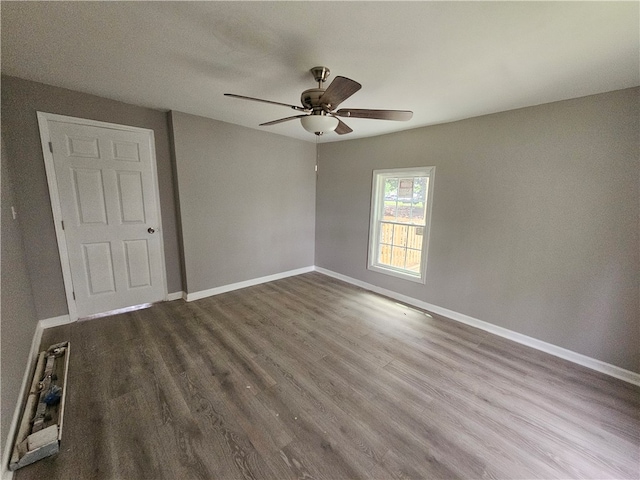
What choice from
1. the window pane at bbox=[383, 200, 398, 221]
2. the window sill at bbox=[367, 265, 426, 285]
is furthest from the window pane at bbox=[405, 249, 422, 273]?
the window pane at bbox=[383, 200, 398, 221]

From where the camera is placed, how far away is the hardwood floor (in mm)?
1380

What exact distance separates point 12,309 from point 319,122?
2.56m

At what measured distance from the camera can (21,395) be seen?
5.56 ft

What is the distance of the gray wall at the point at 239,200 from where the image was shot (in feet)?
10.6

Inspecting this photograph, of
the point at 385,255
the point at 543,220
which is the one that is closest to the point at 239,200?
the point at 385,255

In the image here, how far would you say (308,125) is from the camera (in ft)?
6.13

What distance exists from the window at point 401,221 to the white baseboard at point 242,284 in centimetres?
147

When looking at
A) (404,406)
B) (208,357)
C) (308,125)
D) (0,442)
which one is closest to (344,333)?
(404,406)

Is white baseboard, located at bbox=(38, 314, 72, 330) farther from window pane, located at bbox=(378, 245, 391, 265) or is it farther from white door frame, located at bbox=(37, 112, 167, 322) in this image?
window pane, located at bbox=(378, 245, 391, 265)

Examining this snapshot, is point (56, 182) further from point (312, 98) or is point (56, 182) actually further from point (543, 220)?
point (543, 220)

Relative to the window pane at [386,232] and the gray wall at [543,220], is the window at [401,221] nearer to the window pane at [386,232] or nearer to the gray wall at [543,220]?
the window pane at [386,232]

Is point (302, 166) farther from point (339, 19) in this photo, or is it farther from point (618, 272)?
point (618, 272)

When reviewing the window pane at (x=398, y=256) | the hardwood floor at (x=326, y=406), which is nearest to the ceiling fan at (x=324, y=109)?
the hardwood floor at (x=326, y=406)

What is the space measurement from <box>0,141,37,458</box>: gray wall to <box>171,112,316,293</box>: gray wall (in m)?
1.39
